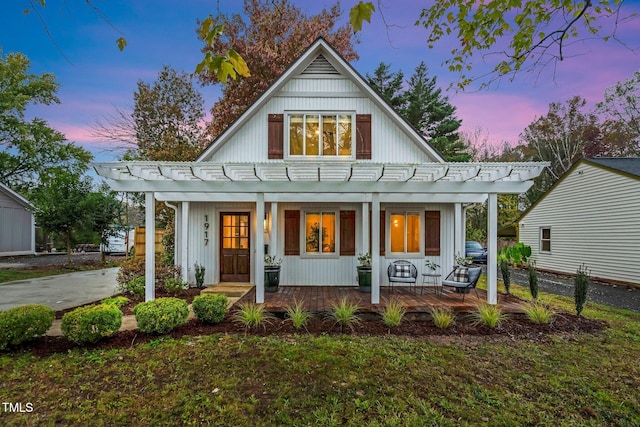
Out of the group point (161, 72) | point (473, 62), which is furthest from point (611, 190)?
point (161, 72)

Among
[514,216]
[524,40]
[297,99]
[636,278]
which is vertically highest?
[297,99]

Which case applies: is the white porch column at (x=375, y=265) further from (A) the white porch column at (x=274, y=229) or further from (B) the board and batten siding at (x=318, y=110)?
(A) the white porch column at (x=274, y=229)

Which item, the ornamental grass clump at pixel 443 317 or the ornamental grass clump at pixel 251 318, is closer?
the ornamental grass clump at pixel 251 318

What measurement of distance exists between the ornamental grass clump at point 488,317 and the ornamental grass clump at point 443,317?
0.42 metres

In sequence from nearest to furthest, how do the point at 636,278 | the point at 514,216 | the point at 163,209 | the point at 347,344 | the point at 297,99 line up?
1. the point at 347,344
2. the point at 297,99
3. the point at 636,278
4. the point at 163,209
5. the point at 514,216

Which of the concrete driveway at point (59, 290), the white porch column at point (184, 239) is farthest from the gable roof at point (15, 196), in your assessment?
the white porch column at point (184, 239)

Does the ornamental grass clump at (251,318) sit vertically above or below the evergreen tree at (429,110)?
below

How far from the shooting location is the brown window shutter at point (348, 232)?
891 cm

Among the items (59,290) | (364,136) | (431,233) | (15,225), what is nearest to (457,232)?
(431,233)

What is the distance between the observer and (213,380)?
3.72 m

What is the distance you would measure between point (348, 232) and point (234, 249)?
341 centimetres

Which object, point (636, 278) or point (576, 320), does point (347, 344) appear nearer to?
point (576, 320)

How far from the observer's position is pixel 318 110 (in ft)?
28.8

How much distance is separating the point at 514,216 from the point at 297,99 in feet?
80.0
